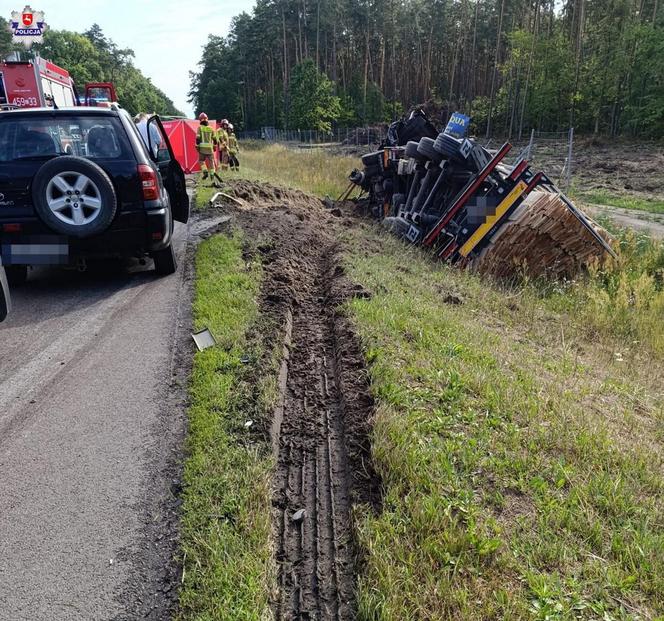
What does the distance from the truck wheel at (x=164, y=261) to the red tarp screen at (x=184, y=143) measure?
11165 millimetres

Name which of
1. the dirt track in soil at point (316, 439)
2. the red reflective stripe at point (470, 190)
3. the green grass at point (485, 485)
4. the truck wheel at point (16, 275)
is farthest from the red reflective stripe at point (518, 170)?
the truck wheel at point (16, 275)

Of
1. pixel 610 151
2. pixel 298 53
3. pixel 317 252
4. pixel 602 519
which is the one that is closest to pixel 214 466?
pixel 602 519

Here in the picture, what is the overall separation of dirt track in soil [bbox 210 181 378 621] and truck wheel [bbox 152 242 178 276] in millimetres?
1168

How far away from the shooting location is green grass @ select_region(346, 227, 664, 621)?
226cm

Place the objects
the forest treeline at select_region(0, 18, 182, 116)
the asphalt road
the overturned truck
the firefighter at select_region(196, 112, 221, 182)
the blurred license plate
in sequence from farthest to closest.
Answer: the forest treeline at select_region(0, 18, 182, 116)
the firefighter at select_region(196, 112, 221, 182)
the overturned truck
the blurred license plate
the asphalt road

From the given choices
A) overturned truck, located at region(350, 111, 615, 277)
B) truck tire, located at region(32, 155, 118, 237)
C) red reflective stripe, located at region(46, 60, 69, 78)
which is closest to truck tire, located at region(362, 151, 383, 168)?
overturned truck, located at region(350, 111, 615, 277)

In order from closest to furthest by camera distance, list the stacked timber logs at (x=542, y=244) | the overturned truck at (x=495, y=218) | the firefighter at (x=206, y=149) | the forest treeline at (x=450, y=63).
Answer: the stacked timber logs at (x=542, y=244)
the overturned truck at (x=495, y=218)
the firefighter at (x=206, y=149)
the forest treeline at (x=450, y=63)

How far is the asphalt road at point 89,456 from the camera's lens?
2385 mm

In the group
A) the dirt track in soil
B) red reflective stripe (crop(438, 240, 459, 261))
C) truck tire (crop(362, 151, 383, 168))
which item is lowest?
red reflective stripe (crop(438, 240, 459, 261))

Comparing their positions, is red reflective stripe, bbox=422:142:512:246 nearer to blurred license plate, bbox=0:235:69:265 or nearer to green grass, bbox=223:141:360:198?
blurred license plate, bbox=0:235:69:265

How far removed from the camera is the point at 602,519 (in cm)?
267

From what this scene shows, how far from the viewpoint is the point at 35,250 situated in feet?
19.4

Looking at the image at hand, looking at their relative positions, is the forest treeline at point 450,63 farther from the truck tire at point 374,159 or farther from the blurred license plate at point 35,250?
the blurred license plate at point 35,250

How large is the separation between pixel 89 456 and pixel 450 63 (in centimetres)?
6624
